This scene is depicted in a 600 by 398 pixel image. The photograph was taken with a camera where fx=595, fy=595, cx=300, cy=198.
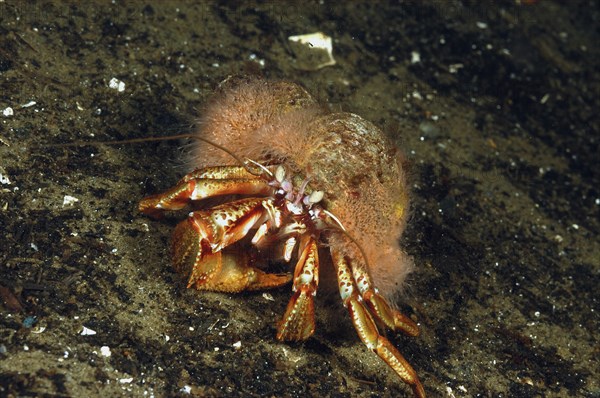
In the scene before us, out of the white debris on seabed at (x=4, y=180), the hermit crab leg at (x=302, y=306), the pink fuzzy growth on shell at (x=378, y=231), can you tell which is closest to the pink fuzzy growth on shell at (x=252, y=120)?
the pink fuzzy growth on shell at (x=378, y=231)

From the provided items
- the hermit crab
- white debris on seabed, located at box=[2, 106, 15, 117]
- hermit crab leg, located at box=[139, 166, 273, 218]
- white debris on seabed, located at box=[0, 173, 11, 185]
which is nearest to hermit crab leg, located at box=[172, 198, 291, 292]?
the hermit crab

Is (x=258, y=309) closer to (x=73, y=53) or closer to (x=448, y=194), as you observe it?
(x=448, y=194)

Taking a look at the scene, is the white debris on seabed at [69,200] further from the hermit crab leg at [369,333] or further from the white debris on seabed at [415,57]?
the white debris on seabed at [415,57]

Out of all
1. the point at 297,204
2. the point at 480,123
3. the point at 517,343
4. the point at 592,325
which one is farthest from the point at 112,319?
the point at 480,123

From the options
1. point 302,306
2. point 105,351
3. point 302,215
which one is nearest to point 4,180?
point 105,351

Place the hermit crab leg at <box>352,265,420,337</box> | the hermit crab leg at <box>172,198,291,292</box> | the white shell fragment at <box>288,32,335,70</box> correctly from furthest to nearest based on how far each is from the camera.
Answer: the white shell fragment at <box>288,32,335,70</box> < the hermit crab leg at <box>352,265,420,337</box> < the hermit crab leg at <box>172,198,291,292</box>

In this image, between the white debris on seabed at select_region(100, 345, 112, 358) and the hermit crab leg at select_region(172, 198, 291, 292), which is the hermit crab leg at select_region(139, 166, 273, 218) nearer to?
the hermit crab leg at select_region(172, 198, 291, 292)
